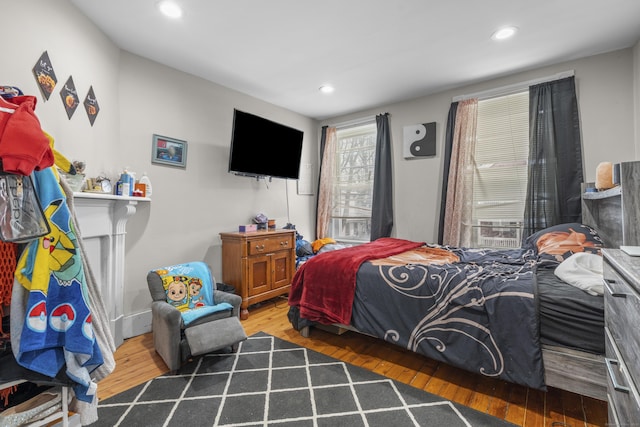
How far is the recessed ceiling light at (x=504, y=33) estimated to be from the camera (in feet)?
7.93

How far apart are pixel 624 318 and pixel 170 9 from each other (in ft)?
9.88

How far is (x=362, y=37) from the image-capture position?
2543 mm

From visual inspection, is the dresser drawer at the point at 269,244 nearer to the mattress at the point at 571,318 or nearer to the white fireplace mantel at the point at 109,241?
the white fireplace mantel at the point at 109,241

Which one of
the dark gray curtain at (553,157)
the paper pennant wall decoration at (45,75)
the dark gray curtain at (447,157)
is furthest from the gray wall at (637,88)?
the paper pennant wall decoration at (45,75)

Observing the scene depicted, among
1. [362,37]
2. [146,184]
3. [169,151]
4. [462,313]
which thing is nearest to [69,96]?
[146,184]

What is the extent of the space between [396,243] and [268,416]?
212 centimetres

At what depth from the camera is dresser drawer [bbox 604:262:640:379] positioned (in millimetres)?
775

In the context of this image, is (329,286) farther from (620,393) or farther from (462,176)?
(462,176)

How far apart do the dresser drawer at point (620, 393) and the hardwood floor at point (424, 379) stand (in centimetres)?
70

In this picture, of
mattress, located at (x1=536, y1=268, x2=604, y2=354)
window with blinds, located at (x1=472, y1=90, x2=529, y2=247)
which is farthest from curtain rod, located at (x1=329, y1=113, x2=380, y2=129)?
mattress, located at (x1=536, y1=268, x2=604, y2=354)

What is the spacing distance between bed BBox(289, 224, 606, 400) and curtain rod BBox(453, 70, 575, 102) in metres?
1.61

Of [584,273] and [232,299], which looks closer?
[584,273]

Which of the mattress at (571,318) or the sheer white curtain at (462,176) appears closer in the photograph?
the mattress at (571,318)

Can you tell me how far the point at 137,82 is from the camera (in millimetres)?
2783
